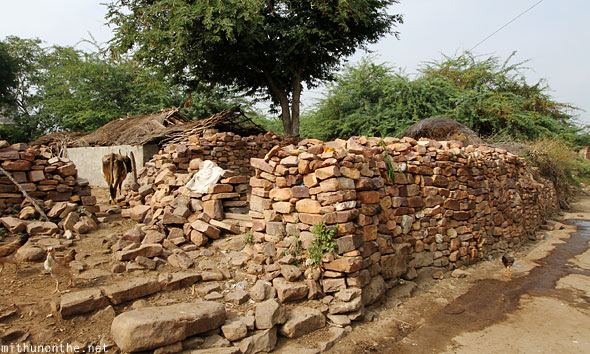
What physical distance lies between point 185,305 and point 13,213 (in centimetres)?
375

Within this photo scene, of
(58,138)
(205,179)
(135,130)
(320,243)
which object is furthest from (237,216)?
(58,138)

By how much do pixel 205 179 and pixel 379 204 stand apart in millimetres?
2919

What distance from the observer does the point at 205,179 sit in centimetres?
595

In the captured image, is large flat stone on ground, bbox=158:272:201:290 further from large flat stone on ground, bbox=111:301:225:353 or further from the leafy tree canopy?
the leafy tree canopy

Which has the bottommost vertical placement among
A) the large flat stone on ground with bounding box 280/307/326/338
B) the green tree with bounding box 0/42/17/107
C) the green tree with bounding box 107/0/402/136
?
the large flat stone on ground with bounding box 280/307/326/338

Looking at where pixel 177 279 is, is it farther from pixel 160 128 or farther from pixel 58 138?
pixel 58 138

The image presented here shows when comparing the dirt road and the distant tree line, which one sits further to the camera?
the distant tree line

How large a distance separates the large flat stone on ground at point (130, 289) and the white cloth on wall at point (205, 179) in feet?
7.08

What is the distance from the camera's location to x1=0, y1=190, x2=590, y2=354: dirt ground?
3166 millimetres

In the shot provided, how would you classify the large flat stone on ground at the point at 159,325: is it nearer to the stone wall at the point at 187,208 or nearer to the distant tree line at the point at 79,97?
the stone wall at the point at 187,208

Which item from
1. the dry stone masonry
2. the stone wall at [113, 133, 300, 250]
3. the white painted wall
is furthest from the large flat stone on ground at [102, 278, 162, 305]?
the white painted wall

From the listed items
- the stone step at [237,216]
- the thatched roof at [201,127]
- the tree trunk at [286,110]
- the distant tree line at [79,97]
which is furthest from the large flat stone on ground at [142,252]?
the distant tree line at [79,97]

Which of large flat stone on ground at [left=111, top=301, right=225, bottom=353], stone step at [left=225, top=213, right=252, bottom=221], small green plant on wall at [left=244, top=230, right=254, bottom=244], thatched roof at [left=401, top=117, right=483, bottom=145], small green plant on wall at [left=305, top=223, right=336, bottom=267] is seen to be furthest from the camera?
thatched roof at [left=401, top=117, right=483, bottom=145]

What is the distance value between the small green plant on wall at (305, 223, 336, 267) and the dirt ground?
80 centimetres
